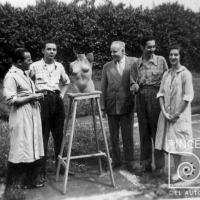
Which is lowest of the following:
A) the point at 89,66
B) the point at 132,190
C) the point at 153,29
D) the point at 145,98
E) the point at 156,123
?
the point at 132,190

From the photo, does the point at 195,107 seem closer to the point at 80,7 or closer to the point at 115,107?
the point at 115,107

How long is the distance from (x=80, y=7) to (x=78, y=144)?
1053 centimetres

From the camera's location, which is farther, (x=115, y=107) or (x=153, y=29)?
(x=153, y=29)

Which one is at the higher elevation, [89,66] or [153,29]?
[153,29]

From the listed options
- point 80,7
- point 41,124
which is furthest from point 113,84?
point 80,7

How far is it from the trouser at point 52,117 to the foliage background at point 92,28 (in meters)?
8.53

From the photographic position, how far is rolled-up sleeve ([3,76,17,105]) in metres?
4.71

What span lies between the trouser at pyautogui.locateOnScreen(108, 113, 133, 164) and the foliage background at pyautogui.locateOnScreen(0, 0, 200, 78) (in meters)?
8.21

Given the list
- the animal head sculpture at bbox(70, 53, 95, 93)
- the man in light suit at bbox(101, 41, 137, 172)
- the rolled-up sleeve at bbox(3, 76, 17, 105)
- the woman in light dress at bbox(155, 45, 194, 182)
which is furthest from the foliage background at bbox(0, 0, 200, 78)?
the rolled-up sleeve at bbox(3, 76, 17, 105)

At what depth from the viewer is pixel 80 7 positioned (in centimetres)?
1612

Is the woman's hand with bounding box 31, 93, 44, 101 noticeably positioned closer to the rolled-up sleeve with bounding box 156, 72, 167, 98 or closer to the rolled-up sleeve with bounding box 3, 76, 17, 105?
the rolled-up sleeve with bounding box 3, 76, 17, 105

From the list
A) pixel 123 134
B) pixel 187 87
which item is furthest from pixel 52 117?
pixel 187 87

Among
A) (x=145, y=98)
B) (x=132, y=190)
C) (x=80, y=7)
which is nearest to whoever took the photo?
(x=132, y=190)

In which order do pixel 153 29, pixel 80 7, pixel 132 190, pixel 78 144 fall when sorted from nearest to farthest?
pixel 132 190, pixel 78 144, pixel 80 7, pixel 153 29
